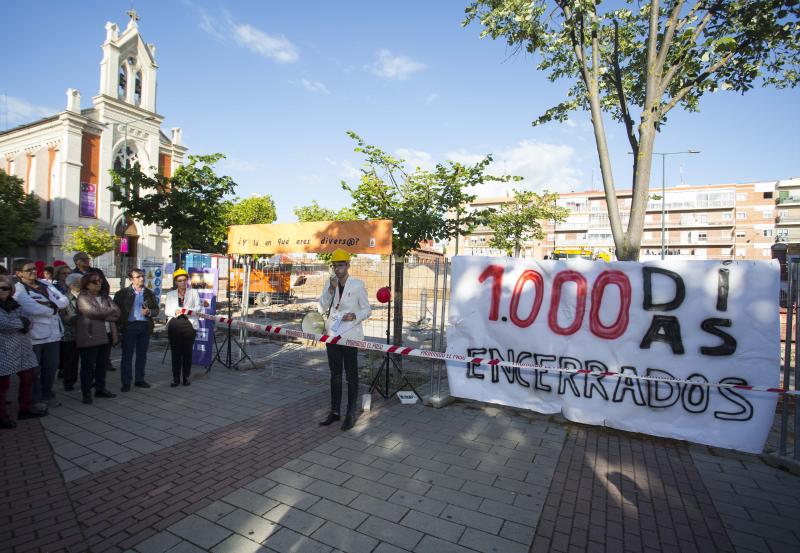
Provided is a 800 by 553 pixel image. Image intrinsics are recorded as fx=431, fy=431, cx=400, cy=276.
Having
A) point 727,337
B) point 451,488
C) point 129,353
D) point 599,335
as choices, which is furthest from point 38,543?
point 727,337

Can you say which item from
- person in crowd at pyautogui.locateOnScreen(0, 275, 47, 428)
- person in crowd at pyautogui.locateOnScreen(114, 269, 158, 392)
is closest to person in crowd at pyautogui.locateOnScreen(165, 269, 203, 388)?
person in crowd at pyautogui.locateOnScreen(114, 269, 158, 392)

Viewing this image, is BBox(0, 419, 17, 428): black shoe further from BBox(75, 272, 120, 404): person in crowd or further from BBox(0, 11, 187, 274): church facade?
BBox(0, 11, 187, 274): church facade

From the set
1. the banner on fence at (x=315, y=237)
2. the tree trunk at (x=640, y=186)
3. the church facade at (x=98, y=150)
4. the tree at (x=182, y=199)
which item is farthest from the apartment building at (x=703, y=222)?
the tree trunk at (x=640, y=186)

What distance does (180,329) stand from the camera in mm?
7094

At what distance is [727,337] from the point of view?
4879mm

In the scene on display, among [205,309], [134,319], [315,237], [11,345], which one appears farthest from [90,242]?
[11,345]

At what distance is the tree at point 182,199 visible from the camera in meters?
13.3

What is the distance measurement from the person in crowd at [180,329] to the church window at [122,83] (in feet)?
146

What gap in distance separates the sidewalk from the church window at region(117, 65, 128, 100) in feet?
151

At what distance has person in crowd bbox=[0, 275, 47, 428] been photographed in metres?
4.97

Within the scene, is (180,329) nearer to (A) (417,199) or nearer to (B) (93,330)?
(B) (93,330)

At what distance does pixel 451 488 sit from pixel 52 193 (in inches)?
1850

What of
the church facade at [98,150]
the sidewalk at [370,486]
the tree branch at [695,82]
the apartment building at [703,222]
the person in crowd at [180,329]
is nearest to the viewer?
the sidewalk at [370,486]

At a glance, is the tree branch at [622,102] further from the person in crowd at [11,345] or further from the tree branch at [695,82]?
the person in crowd at [11,345]
